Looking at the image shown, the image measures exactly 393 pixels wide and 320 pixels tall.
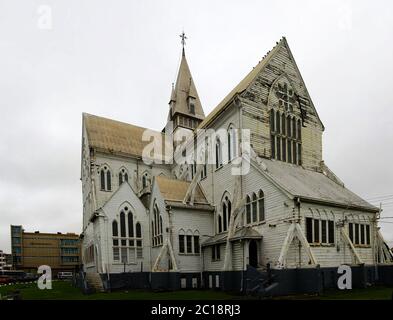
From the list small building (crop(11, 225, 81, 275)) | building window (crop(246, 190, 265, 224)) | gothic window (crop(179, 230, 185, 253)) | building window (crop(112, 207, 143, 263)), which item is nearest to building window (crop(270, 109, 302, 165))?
building window (crop(246, 190, 265, 224))

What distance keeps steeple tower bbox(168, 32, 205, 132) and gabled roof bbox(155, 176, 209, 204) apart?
58.1ft

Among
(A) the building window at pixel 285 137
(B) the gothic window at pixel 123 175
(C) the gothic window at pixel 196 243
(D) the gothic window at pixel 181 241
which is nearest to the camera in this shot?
(A) the building window at pixel 285 137

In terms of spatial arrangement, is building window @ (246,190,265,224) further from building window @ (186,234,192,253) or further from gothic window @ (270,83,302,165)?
building window @ (186,234,192,253)

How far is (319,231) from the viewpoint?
23.0 m

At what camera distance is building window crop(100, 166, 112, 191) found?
41.4 m

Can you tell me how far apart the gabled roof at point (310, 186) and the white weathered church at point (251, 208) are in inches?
5.9

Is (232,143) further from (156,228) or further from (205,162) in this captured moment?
(156,228)

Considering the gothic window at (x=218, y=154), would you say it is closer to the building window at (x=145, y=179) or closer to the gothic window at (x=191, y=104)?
the building window at (x=145, y=179)

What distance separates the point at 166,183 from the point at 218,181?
530 cm

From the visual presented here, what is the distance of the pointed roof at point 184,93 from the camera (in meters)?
51.1

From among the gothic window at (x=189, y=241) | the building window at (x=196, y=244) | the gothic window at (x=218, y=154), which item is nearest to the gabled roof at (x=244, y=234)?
the building window at (x=196, y=244)

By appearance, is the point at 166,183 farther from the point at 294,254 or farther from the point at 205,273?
the point at 294,254

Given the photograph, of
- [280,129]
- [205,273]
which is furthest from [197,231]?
[280,129]

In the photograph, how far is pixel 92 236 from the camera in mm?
35688
